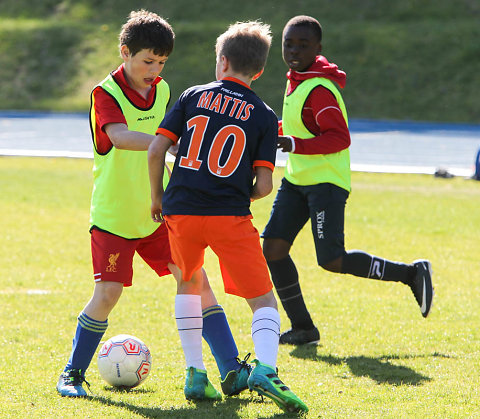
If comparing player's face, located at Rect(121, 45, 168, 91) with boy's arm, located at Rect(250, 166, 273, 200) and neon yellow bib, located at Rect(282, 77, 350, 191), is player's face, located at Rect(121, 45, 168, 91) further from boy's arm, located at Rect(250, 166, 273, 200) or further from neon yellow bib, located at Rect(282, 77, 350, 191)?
neon yellow bib, located at Rect(282, 77, 350, 191)

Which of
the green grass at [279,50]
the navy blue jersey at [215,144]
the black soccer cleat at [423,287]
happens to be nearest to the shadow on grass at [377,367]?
the black soccer cleat at [423,287]

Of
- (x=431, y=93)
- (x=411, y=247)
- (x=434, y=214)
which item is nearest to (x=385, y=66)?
(x=431, y=93)

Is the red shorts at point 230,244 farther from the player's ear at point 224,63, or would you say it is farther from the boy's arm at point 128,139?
the player's ear at point 224,63

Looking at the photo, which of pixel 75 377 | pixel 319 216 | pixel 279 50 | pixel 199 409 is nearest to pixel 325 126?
pixel 319 216

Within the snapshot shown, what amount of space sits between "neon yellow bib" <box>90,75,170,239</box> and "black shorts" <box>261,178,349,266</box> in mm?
1450

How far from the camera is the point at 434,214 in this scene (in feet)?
36.1

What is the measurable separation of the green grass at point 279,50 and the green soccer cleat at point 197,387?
24480 mm

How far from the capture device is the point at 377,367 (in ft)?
15.8

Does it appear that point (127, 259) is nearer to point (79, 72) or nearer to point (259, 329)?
point (259, 329)

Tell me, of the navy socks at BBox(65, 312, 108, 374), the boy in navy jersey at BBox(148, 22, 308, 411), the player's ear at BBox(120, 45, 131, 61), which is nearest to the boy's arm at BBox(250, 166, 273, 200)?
the boy in navy jersey at BBox(148, 22, 308, 411)

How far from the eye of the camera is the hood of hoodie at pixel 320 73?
535cm

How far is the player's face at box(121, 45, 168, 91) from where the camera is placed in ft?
13.5

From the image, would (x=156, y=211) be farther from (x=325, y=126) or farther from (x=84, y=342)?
(x=325, y=126)

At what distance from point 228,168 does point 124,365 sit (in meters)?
1.29
